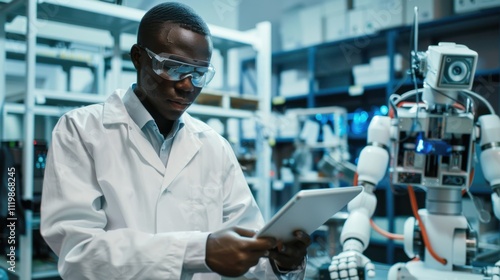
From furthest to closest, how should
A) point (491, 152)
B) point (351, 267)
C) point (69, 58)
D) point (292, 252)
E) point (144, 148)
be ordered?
point (69, 58), point (491, 152), point (351, 267), point (144, 148), point (292, 252)

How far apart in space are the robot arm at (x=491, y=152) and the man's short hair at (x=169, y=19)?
104 cm

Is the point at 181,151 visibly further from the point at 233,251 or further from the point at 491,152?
the point at 491,152

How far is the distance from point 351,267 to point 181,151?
0.65 m

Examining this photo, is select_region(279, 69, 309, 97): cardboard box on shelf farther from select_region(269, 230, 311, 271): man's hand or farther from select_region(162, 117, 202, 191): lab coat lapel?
select_region(269, 230, 311, 271): man's hand

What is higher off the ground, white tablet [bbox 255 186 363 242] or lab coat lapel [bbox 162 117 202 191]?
lab coat lapel [bbox 162 117 202 191]

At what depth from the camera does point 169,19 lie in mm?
1062

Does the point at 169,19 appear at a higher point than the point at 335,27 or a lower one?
lower

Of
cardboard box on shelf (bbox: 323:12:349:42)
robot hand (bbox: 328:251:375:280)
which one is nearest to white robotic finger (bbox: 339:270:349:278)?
robot hand (bbox: 328:251:375:280)

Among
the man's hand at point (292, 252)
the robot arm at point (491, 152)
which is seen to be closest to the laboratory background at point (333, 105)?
the robot arm at point (491, 152)

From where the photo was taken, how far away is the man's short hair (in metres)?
1.07

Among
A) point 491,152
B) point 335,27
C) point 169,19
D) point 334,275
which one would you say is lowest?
point 334,275

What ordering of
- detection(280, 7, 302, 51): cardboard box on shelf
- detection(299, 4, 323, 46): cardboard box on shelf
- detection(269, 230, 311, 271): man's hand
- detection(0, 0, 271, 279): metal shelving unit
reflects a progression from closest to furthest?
detection(269, 230, 311, 271): man's hand
detection(0, 0, 271, 279): metal shelving unit
detection(299, 4, 323, 46): cardboard box on shelf
detection(280, 7, 302, 51): cardboard box on shelf

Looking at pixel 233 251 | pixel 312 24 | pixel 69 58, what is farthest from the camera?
pixel 312 24

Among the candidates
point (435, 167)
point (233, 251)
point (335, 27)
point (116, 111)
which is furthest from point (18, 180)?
point (335, 27)
